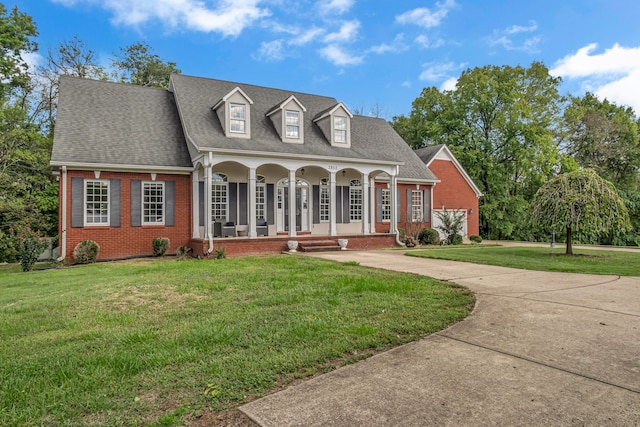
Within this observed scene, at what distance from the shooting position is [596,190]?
12852mm

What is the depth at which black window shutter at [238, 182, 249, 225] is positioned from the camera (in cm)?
1691

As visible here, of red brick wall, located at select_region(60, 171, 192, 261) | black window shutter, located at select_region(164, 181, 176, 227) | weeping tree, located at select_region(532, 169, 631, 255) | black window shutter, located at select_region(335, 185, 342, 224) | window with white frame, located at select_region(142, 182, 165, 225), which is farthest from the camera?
black window shutter, located at select_region(335, 185, 342, 224)

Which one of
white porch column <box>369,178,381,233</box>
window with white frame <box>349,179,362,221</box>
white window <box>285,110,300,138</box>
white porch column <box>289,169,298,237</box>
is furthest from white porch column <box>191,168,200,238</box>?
white porch column <box>369,178,381,233</box>

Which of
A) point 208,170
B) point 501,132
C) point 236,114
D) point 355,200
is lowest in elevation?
point 355,200

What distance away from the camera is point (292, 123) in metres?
17.5

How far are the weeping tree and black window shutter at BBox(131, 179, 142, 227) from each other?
46.6 feet

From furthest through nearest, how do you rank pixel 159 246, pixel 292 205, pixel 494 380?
pixel 292 205 < pixel 159 246 < pixel 494 380

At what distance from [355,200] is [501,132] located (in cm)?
1301

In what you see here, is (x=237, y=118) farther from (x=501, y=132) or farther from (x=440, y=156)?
(x=501, y=132)

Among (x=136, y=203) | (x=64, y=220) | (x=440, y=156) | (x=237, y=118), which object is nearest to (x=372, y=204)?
(x=440, y=156)

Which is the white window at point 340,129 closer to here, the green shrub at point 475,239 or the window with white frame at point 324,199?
the window with white frame at point 324,199

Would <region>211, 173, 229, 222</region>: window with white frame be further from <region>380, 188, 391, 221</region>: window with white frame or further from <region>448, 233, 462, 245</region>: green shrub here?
<region>448, 233, 462, 245</region>: green shrub

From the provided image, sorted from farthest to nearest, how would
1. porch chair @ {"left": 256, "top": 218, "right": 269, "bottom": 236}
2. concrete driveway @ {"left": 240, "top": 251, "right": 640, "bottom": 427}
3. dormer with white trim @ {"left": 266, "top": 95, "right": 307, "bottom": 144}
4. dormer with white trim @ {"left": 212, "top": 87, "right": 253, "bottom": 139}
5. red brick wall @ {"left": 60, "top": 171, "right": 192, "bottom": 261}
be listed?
dormer with white trim @ {"left": 266, "top": 95, "right": 307, "bottom": 144}, porch chair @ {"left": 256, "top": 218, "right": 269, "bottom": 236}, dormer with white trim @ {"left": 212, "top": 87, "right": 253, "bottom": 139}, red brick wall @ {"left": 60, "top": 171, "right": 192, "bottom": 261}, concrete driveway @ {"left": 240, "top": 251, "right": 640, "bottom": 427}

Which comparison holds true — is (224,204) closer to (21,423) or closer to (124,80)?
(21,423)
